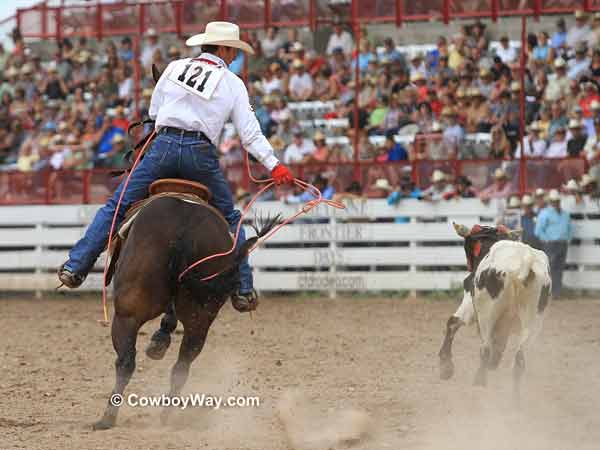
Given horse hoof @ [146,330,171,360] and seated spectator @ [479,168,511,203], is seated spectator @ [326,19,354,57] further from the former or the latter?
horse hoof @ [146,330,171,360]

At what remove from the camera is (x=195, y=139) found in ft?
21.5

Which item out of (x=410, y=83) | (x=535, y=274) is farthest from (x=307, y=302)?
(x=535, y=274)

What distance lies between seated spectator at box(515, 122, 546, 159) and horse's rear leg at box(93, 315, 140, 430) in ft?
29.3

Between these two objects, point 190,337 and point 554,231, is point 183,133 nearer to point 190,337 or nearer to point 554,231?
point 190,337

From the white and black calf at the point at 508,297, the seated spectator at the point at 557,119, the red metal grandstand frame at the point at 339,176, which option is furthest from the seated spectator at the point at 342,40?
the white and black calf at the point at 508,297

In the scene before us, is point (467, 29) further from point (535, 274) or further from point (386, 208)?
point (535, 274)

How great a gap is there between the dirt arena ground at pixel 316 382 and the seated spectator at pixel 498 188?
68.5 inches

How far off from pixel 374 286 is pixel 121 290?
27.4ft

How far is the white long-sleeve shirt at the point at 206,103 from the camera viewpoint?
6.50m

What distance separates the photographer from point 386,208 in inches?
567

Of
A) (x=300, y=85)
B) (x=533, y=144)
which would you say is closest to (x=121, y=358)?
(x=533, y=144)

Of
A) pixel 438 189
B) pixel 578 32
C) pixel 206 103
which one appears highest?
pixel 578 32

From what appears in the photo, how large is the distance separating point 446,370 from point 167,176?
2601 millimetres

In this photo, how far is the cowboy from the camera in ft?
21.4
